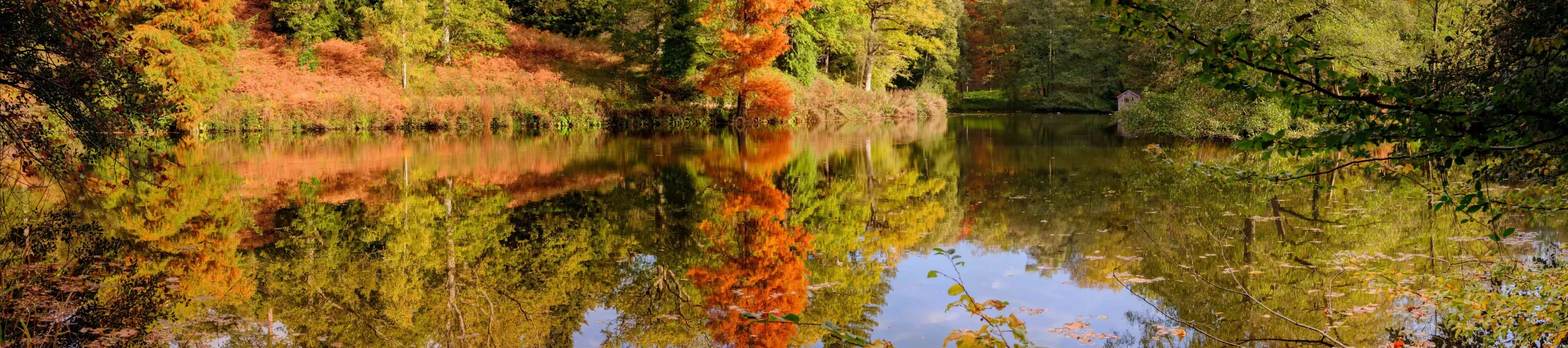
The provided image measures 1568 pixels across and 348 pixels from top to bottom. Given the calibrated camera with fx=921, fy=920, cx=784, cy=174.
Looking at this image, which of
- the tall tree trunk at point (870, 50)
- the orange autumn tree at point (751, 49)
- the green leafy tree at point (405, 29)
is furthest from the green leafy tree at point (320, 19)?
the tall tree trunk at point (870, 50)

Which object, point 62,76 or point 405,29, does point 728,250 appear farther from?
point 405,29

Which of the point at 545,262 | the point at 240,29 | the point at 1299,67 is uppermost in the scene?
the point at 240,29

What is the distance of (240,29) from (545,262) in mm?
28466

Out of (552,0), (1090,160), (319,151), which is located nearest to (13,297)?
(319,151)

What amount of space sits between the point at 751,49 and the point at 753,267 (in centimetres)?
2132

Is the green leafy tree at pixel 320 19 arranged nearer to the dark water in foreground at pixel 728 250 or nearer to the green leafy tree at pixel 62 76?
the dark water in foreground at pixel 728 250

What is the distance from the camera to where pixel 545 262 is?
8.02m

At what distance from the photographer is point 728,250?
8641 mm

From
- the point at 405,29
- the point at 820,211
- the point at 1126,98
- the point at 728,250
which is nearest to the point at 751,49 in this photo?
the point at 405,29

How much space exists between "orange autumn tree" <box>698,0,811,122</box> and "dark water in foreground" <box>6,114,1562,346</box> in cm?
1237

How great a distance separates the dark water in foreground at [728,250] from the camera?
6012 millimetres

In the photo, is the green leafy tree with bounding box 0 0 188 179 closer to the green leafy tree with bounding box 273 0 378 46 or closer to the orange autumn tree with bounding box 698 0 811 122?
the orange autumn tree with bounding box 698 0 811 122

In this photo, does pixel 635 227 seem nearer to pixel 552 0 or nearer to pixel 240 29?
pixel 240 29

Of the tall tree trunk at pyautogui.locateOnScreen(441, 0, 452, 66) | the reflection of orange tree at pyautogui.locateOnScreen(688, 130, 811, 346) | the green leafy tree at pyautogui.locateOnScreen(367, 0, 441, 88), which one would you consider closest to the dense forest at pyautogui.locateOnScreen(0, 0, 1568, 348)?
the reflection of orange tree at pyautogui.locateOnScreen(688, 130, 811, 346)
